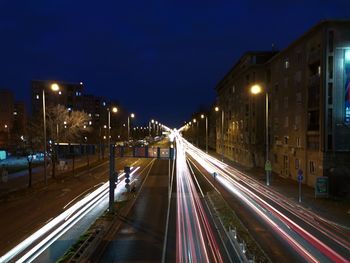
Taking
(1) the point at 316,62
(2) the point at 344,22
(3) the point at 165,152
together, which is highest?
(2) the point at 344,22

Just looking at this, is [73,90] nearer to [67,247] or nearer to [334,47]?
[334,47]

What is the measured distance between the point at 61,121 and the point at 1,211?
116 ft

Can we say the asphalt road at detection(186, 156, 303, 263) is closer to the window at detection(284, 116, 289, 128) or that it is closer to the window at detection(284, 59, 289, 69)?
the window at detection(284, 116, 289, 128)

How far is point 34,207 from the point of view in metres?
31.0

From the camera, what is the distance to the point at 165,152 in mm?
32938

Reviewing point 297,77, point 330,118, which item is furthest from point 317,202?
point 297,77

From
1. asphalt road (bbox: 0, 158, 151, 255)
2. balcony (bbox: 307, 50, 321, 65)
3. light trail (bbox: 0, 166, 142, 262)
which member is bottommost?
asphalt road (bbox: 0, 158, 151, 255)

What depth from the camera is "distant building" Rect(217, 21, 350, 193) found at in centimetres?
3722

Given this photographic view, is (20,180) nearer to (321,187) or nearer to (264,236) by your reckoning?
(321,187)

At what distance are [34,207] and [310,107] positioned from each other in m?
26.9

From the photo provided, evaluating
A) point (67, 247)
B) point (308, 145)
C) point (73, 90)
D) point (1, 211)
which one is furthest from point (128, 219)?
point (73, 90)

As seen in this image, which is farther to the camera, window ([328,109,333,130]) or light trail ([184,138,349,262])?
window ([328,109,333,130])

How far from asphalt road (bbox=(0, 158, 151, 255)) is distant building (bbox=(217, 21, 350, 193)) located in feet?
70.3

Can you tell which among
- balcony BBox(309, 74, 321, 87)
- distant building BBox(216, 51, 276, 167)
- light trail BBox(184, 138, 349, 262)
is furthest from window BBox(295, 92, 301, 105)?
distant building BBox(216, 51, 276, 167)
